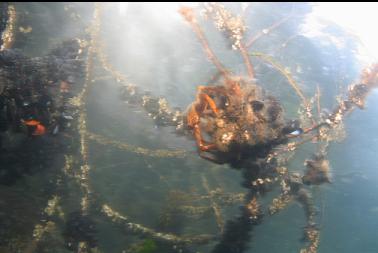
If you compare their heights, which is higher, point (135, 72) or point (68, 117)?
point (135, 72)

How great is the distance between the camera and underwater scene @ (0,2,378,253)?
23.9 ft

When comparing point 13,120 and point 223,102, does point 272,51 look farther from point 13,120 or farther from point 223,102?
point 13,120

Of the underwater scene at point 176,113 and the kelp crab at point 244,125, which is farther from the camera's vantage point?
the underwater scene at point 176,113

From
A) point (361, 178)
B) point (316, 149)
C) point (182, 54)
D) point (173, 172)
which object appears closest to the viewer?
point (182, 54)

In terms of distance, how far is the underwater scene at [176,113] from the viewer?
7281 millimetres

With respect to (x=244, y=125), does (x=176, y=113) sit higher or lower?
lower

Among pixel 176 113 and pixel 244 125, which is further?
pixel 176 113

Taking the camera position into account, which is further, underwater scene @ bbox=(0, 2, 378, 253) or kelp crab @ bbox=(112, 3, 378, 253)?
underwater scene @ bbox=(0, 2, 378, 253)

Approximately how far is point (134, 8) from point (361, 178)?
15.0 meters

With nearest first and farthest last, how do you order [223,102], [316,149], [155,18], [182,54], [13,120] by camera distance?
[223,102] < [13,120] < [155,18] < [182,54] < [316,149]

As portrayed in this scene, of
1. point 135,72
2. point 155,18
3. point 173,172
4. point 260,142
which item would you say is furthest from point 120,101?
point 260,142

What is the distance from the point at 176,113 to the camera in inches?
371

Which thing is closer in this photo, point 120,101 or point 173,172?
point 120,101

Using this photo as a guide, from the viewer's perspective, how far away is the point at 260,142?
672cm
